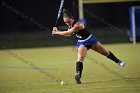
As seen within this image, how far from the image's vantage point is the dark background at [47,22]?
72.2 feet

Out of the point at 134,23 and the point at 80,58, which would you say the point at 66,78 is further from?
the point at 134,23

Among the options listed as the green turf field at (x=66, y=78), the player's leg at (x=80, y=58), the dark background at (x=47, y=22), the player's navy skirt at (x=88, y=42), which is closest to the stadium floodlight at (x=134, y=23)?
the dark background at (x=47, y=22)

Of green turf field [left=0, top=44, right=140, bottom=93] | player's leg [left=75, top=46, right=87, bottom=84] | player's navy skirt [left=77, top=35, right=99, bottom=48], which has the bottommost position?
green turf field [left=0, top=44, right=140, bottom=93]

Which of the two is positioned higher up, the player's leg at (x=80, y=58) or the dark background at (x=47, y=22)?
the player's leg at (x=80, y=58)

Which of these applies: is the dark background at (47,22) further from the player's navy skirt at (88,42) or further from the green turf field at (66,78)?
the player's navy skirt at (88,42)

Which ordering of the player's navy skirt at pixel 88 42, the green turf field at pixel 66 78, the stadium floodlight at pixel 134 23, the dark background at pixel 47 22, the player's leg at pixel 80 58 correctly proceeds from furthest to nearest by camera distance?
the stadium floodlight at pixel 134 23 → the dark background at pixel 47 22 → the player's navy skirt at pixel 88 42 → the player's leg at pixel 80 58 → the green turf field at pixel 66 78

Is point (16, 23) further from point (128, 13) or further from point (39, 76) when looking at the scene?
point (39, 76)

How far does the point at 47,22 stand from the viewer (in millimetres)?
22344

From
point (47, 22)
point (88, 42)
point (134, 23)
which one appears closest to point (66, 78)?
point (88, 42)

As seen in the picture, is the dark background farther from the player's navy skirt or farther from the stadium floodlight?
the player's navy skirt

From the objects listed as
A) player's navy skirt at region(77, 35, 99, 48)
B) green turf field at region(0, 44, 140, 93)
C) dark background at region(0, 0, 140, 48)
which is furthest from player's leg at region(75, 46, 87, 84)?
dark background at region(0, 0, 140, 48)

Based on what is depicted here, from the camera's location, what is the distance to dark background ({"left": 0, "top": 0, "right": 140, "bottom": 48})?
2202 centimetres

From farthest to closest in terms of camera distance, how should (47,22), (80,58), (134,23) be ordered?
(134,23) → (47,22) → (80,58)

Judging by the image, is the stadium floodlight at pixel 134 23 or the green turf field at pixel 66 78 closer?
the green turf field at pixel 66 78
